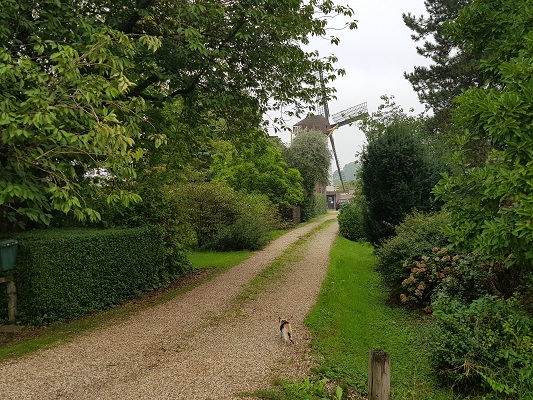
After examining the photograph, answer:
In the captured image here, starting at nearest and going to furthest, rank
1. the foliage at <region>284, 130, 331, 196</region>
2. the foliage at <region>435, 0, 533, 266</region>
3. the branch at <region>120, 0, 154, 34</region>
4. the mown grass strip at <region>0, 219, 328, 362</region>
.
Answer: the foliage at <region>435, 0, 533, 266</region>
the mown grass strip at <region>0, 219, 328, 362</region>
the branch at <region>120, 0, 154, 34</region>
the foliage at <region>284, 130, 331, 196</region>

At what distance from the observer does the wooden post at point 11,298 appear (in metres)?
8.09

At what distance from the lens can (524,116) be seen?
4.54 metres

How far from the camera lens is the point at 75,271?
8688 mm

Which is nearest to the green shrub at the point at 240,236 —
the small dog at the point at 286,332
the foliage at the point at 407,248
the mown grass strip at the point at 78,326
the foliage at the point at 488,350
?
the mown grass strip at the point at 78,326

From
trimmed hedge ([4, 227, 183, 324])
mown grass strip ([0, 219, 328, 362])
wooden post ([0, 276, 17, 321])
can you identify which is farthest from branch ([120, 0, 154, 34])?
mown grass strip ([0, 219, 328, 362])

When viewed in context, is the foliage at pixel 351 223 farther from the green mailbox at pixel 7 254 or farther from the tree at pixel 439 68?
the green mailbox at pixel 7 254

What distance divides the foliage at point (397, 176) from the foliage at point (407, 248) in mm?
3094

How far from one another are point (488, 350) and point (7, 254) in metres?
8.21

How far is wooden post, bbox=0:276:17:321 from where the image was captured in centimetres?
809

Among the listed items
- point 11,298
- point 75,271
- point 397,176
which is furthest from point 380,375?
point 397,176

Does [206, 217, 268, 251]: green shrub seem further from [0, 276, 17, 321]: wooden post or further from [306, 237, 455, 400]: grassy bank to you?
[0, 276, 17, 321]: wooden post

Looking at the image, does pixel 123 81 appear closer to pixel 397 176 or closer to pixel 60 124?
pixel 60 124

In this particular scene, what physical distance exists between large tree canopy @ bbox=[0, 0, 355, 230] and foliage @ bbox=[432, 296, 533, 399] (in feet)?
15.3

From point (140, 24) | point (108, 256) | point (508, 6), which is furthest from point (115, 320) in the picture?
point (508, 6)
